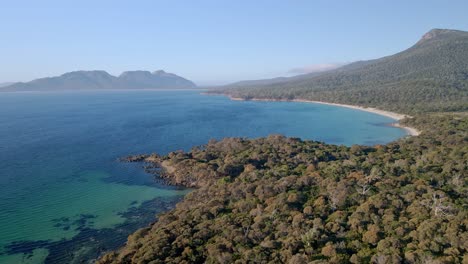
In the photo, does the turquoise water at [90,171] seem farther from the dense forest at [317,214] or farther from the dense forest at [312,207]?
the dense forest at [317,214]

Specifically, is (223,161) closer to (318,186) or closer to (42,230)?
(318,186)

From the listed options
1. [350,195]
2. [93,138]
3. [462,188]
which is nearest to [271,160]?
[350,195]

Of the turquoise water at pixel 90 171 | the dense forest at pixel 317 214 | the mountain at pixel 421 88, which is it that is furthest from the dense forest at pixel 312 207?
the mountain at pixel 421 88

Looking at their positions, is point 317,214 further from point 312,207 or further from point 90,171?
point 90,171

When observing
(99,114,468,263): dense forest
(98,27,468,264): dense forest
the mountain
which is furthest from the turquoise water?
the mountain

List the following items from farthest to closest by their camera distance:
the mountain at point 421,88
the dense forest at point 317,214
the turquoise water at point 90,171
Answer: the mountain at point 421,88, the turquoise water at point 90,171, the dense forest at point 317,214

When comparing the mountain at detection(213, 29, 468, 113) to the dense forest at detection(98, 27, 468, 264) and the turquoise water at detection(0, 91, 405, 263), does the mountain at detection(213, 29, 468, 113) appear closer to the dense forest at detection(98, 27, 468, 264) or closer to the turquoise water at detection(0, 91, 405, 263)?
the turquoise water at detection(0, 91, 405, 263)
